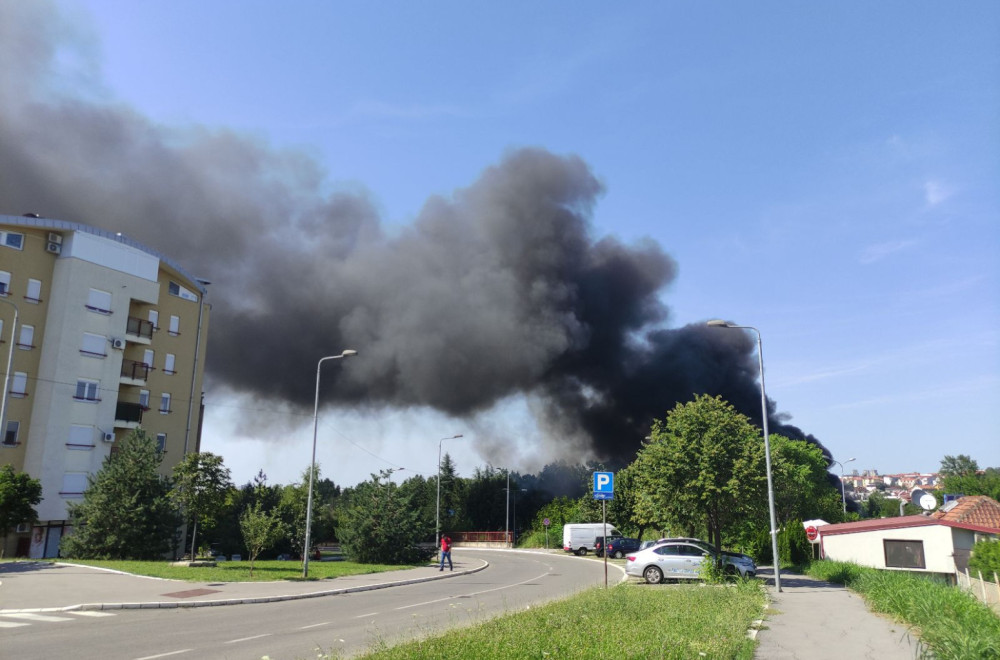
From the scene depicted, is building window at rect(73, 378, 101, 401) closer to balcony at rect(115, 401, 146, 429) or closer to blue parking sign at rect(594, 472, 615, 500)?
balcony at rect(115, 401, 146, 429)

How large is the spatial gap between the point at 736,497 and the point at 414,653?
1556 cm

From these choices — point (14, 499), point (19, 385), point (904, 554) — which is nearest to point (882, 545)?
point (904, 554)

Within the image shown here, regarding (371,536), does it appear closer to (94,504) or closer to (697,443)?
(94,504)

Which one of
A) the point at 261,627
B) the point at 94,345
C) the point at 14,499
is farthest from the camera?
the point at 94,345

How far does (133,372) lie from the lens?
42.5m

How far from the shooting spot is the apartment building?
36438 mm

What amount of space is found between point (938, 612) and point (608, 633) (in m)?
5.79

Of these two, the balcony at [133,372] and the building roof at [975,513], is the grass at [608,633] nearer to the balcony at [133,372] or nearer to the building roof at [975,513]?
the building roof at [975,513]

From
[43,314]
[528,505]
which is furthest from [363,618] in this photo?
[528,505]

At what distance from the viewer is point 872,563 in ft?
88.8

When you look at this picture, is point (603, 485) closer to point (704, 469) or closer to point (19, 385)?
point (704, 469)

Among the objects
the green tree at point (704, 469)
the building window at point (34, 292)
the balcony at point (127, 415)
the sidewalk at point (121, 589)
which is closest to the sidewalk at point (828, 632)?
the green tree at point (704, 469)

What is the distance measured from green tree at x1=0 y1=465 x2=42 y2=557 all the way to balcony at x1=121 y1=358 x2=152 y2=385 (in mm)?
15747

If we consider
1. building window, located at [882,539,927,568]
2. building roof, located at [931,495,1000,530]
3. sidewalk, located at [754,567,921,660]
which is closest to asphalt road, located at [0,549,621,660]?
sidewalk, located at [754,567,921,660]
